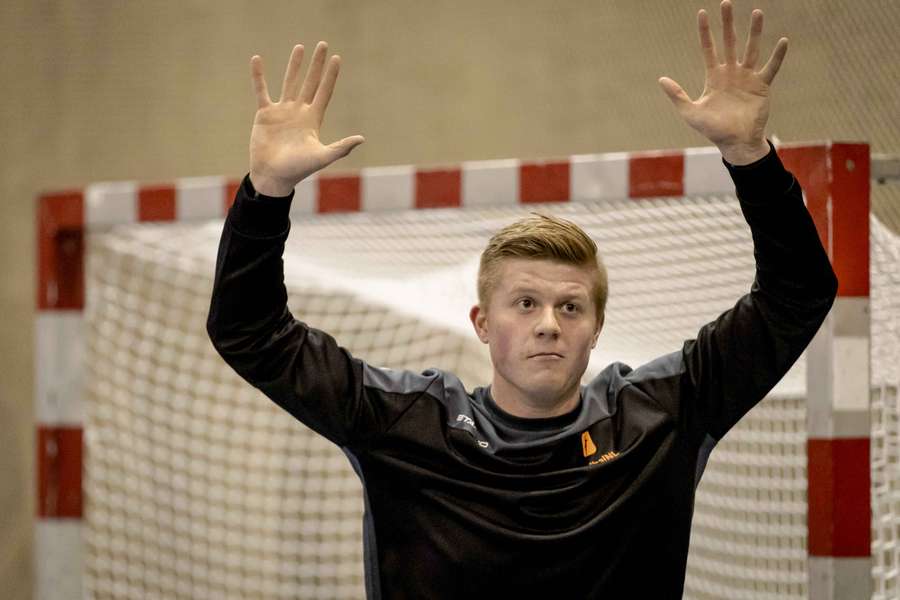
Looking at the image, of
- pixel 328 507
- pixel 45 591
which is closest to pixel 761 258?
pixel 328 507

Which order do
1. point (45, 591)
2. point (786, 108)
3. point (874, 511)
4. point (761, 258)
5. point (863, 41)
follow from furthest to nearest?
point (786, 108), point (863, 41), point (45, 591), point (874, 511), point (761, 258)

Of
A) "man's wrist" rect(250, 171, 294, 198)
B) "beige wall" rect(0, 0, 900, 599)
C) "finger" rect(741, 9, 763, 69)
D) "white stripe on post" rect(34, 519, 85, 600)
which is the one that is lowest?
"white stripe on post" rect(34, 519, 85, 600)

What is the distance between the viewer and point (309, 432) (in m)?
3.06

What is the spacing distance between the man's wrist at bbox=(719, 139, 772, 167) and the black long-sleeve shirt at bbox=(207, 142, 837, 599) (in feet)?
0.04

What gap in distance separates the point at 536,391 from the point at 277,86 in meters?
3.21

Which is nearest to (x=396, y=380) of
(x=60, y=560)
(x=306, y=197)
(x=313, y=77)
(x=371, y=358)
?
(x=313, y=77)

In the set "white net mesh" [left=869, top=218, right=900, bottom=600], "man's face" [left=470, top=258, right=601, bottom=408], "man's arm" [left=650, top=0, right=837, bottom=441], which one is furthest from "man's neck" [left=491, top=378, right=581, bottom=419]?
"white net mesh" [left=869, top=218, right=900, bottom=600]

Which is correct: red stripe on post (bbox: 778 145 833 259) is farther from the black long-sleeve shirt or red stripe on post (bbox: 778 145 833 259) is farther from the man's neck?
the man's neck

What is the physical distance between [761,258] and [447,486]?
601 mm

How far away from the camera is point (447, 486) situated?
171cm

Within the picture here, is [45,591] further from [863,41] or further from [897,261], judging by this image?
[863,41]

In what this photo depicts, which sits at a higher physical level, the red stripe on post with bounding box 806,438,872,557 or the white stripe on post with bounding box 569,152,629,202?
the white stripe on post with bounding box 569,152,629,202

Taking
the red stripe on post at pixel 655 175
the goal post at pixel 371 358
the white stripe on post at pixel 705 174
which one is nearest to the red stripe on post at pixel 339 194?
the goal post at pixel 371 358

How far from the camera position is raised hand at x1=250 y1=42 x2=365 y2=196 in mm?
1614
